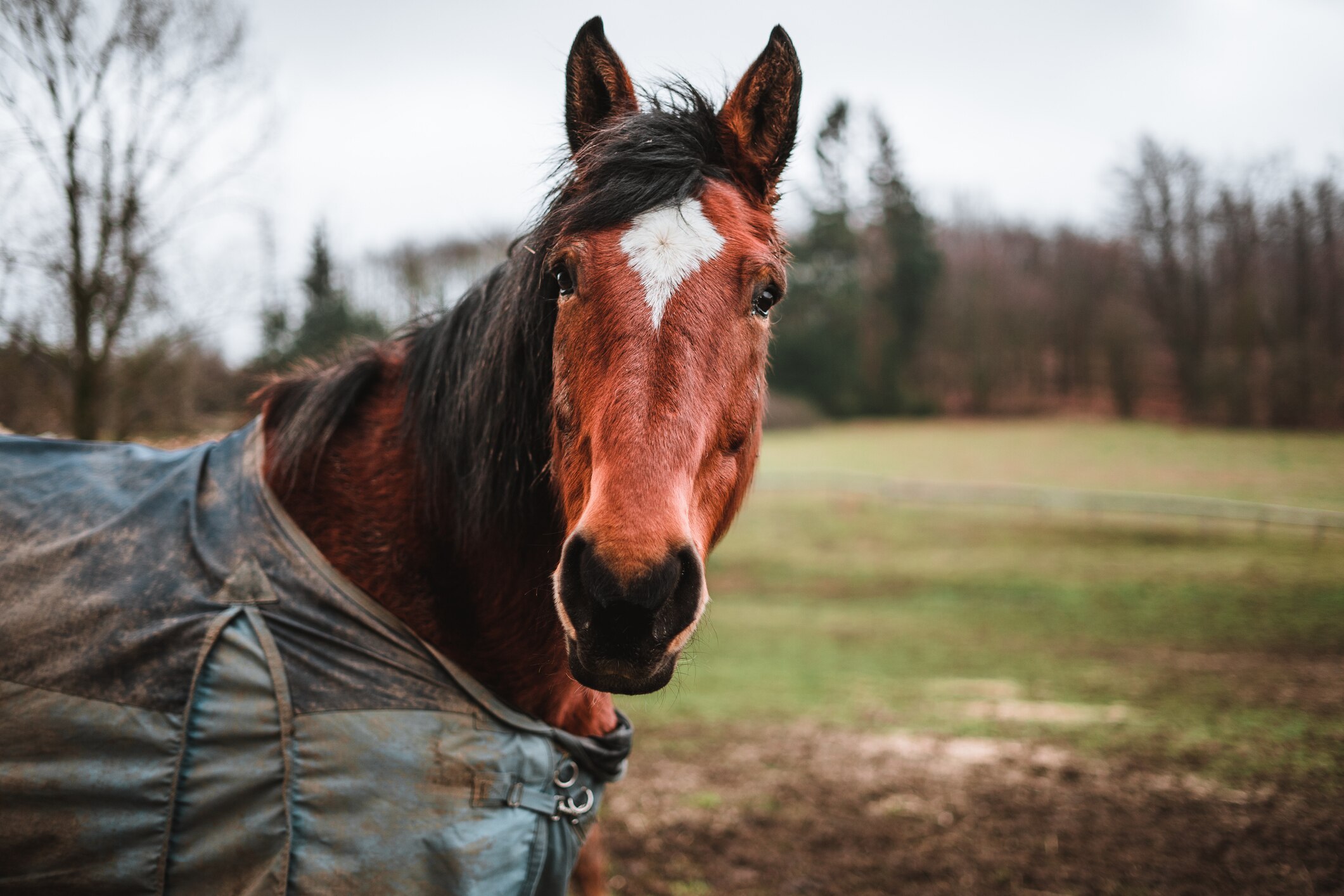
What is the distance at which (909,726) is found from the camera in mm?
5875

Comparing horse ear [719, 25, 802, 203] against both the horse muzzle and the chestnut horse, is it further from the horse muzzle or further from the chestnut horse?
the horse muzzle

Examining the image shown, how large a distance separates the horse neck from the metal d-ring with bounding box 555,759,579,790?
0.12 metres

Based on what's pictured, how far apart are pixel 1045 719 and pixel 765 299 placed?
554 cm

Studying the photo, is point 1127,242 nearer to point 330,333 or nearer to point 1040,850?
point 1040,850

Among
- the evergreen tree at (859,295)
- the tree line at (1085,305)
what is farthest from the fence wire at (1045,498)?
the evergreen tree at (859,295)

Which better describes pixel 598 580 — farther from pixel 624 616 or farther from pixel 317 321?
pixel 317 321

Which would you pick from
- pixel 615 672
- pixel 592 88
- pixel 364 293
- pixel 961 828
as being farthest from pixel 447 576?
pixel 364 293

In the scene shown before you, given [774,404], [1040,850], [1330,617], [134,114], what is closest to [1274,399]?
[1330,617]

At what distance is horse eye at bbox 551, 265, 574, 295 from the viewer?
63.4 inches

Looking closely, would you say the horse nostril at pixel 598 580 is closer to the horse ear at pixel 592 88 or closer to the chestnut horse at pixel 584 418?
the chestnut horse at pixel 584 418

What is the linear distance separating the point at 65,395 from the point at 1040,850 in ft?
23.9

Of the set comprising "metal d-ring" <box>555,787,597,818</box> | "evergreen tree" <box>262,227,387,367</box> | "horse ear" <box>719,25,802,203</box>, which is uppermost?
"evergreen tree" <box>262,227,387,367</box>

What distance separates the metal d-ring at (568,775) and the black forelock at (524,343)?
24.7 inches

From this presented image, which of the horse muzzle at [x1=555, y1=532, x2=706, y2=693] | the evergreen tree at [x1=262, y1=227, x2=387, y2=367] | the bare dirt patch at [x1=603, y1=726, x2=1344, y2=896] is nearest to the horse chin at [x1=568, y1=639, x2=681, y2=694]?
the horse muzzle at [x1=555, y1=532, x2=706, y2=693]
